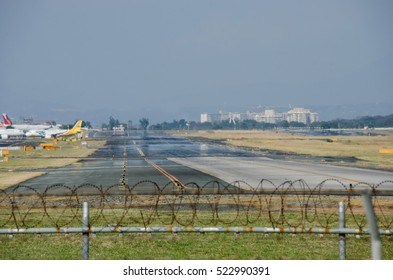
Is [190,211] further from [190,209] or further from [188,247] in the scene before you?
[188,247]

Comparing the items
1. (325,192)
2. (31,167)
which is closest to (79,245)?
(325,192)

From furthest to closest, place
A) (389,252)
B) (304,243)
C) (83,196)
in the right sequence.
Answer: (83,196) < (304,243) < (389,252)

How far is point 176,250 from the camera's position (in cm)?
1889

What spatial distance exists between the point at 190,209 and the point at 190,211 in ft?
3.85

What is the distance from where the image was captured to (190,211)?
29.7 m

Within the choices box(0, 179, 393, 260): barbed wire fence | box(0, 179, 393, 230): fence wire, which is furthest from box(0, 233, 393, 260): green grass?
box(0, 179, 393, 230): fence wire

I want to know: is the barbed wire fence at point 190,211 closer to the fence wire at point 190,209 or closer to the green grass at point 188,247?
the fence wire at point 190,209

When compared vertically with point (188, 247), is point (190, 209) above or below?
below

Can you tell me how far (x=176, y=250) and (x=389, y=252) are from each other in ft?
23.4

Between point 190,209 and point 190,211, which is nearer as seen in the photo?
point 190,211

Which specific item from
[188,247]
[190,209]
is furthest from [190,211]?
[188,247]

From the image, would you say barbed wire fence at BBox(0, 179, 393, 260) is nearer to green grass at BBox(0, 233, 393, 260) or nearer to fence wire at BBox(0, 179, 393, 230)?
fence wire at BBox(0, 179, 393, 230)

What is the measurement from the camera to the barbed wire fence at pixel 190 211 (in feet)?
78.0
